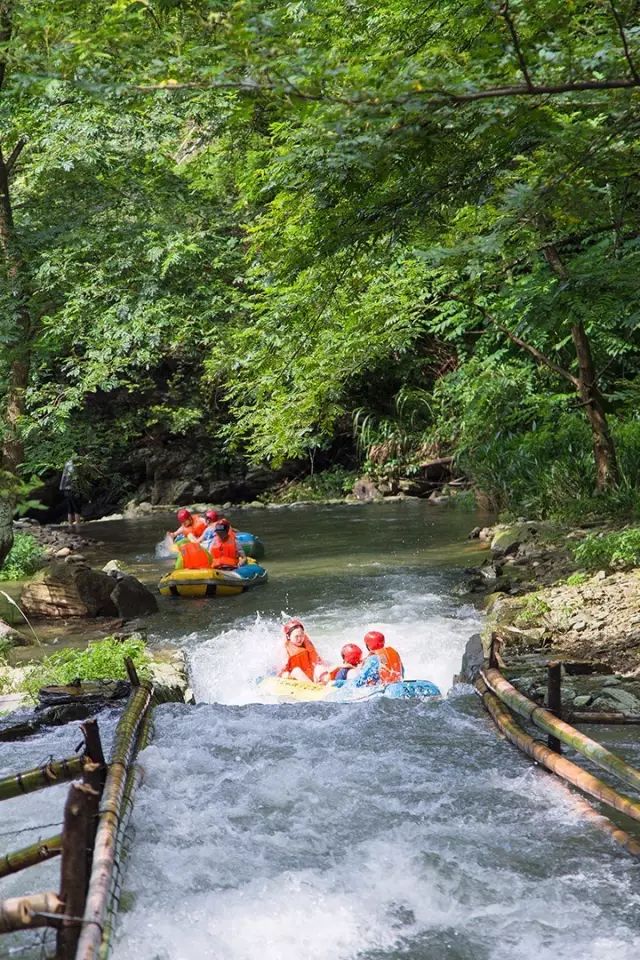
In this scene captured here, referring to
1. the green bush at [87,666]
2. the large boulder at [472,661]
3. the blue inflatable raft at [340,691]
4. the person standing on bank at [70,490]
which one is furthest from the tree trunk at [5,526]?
the person standing on bank at [70,490]

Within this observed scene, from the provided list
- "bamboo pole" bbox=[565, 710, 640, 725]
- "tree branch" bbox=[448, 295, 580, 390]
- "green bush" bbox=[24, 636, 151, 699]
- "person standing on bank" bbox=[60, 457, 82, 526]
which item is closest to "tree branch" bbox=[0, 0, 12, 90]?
"green bush" bbox=[24, 636, 151, 699]

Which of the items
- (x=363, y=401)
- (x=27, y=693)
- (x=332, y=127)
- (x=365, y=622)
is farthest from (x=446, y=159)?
(x=363, y=401)

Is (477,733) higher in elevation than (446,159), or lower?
lower

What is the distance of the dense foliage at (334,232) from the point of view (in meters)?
4.81

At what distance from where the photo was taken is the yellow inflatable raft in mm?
13547

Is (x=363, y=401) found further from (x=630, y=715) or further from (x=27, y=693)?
(x=630, y=715)

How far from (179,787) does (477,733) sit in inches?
76.5

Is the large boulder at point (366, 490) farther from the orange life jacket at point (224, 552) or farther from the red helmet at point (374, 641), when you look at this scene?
the red helmet at point (374, 641)

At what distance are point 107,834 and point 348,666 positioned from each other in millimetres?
5091

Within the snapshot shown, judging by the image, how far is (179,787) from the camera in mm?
5582

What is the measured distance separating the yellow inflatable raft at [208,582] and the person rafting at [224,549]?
0.28m

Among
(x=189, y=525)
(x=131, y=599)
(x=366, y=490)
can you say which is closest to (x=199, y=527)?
(x=189, y=525)

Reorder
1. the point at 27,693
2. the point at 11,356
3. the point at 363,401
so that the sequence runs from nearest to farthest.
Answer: the point at 27,693, the point at 11,356, the point at 363,401

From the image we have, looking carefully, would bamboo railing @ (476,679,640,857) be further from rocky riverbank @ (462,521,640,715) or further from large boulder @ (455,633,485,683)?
large boulder @ (455,633,485,683)
